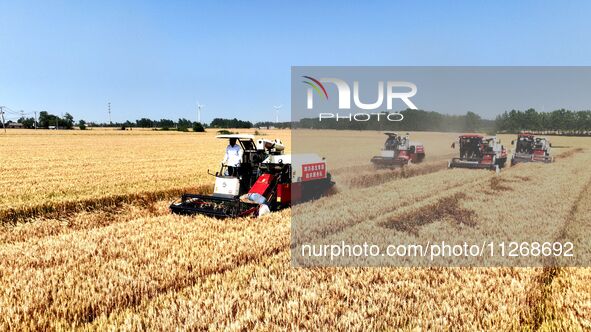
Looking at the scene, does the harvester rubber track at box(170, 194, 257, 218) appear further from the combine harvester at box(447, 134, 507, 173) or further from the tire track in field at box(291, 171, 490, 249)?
the combine harvester at box(447, 134, 507, 173)

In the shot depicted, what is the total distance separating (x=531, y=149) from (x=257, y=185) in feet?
61.6

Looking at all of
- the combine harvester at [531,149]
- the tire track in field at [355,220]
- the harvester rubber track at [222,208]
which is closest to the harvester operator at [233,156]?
the harvester rubber track at [222,208]

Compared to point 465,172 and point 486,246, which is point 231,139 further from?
point 465,172

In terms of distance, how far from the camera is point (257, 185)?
9188 mm

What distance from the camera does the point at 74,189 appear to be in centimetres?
1145

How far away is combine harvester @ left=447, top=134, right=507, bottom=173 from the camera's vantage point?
58.2 feet

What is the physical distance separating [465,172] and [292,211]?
10.6 meters

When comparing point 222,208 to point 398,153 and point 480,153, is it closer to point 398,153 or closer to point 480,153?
point 398,153

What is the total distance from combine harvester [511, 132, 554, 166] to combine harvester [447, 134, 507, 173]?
10.4 ft

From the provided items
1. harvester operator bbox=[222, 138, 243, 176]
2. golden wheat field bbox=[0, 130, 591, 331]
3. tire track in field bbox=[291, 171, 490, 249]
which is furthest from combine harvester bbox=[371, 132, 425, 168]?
harvester operator bbox=[222, 138, 243, 176]

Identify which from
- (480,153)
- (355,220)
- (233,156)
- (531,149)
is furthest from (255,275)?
(531,149)

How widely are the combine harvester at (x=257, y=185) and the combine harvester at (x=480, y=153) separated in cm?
1011

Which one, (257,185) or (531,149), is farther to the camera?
(531,149)

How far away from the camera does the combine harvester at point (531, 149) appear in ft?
69.3
